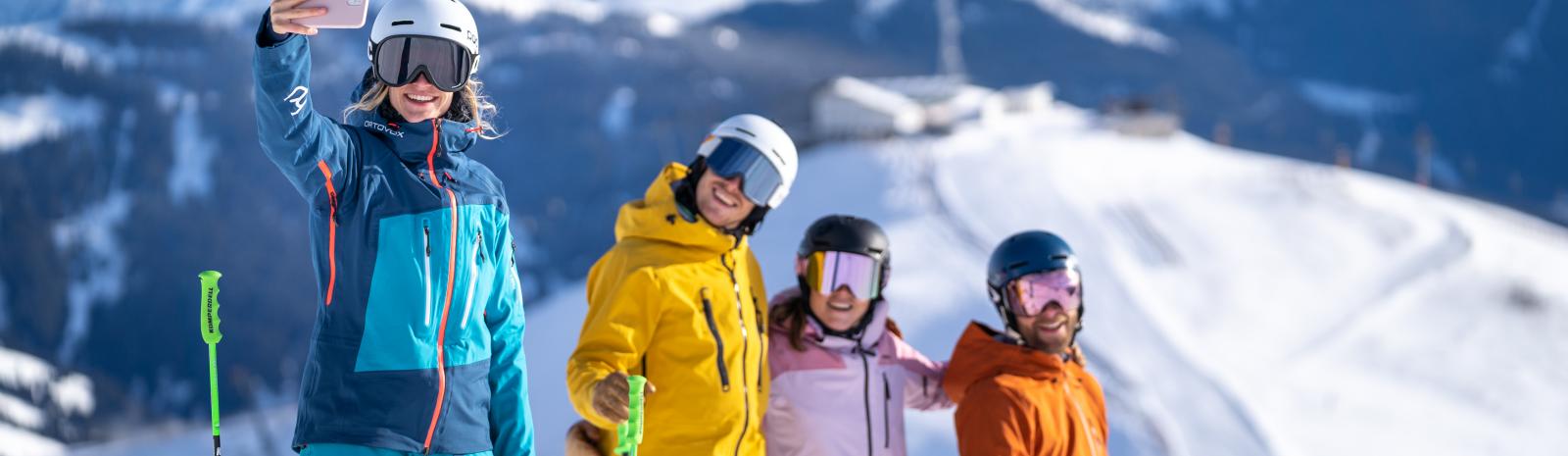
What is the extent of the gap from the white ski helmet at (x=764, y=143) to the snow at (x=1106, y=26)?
5034 inches

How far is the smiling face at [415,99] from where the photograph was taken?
10.9 ft

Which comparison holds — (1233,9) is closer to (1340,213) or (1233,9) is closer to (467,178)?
(1340,213)

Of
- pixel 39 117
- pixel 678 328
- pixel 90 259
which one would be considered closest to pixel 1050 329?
pixel 678 328

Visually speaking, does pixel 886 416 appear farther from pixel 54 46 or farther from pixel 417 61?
pixel 54 46

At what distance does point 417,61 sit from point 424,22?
0.10m

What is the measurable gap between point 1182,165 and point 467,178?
3659cm

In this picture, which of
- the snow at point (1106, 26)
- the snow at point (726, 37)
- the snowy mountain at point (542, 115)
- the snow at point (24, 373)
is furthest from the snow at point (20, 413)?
the snow at point (1106, 26)

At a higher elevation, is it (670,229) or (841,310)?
(670,229)

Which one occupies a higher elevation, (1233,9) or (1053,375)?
(1233,9)

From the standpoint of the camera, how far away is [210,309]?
3463mm

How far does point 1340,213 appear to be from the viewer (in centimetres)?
3338

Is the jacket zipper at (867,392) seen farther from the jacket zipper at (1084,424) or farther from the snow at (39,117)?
the snow at (39,117)

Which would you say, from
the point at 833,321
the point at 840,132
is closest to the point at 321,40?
the point at 840,132

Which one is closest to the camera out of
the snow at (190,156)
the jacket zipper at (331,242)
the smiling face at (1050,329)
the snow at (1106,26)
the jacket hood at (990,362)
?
the jacket zipper at (331,242)
